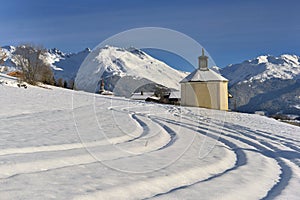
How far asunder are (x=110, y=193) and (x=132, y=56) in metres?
4.09

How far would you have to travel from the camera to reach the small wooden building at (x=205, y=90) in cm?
3026

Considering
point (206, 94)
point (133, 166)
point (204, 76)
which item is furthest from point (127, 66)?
point (204, 76)

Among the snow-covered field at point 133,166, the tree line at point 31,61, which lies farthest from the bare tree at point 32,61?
the snow-covered field at point 133,166

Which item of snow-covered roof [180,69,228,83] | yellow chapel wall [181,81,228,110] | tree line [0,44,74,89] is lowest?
yellow chapel wall [181,81,228,110]

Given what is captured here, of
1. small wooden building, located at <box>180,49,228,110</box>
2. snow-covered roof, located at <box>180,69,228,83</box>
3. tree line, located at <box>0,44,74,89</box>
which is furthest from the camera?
tree line, located at <box>0,44,74,89</box>

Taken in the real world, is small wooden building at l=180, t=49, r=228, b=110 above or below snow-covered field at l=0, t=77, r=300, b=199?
above

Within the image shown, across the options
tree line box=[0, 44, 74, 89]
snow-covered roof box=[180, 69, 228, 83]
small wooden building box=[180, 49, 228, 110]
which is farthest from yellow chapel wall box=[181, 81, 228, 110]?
tree line box=[0, 44, 74, 89]

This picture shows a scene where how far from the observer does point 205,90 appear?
32.3m

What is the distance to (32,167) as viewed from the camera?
17.3 ft

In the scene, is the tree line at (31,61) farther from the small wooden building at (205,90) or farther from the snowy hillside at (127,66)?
the snowy hillside at (127,66)

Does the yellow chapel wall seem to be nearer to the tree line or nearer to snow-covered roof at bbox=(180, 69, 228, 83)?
snow-covered roof at bbox=(180, 69, 228, 83)

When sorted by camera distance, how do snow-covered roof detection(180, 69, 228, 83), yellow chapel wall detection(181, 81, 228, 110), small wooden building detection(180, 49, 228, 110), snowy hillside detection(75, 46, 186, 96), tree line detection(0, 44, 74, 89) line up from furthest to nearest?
tree line detection(0, 44, 74, 89)
snow-covered roof detection(180, 69, 228, 83)
small wooden building detection(180, 49, 228, 110)
yellow chapel wall detection(181, 81, 228, 110)
snowy hillside detection(75, 46, 186, 96)

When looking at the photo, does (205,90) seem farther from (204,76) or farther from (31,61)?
(31,61)

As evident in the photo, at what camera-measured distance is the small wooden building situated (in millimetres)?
30264
